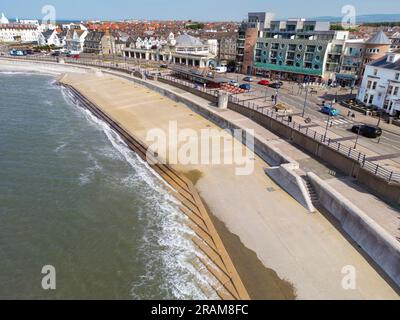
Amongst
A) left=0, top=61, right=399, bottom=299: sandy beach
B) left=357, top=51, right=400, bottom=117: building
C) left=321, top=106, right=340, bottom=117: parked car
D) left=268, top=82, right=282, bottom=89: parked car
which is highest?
left=357, top=51, right=400, bottom=117: building

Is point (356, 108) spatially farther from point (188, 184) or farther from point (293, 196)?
point (188, 184)

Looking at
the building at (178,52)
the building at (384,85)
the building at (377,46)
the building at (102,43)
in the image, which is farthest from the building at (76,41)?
the building at (384,85)

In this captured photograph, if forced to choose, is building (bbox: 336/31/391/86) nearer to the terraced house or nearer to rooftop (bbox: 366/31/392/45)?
rooftop (bbox: 366/31/392/45)

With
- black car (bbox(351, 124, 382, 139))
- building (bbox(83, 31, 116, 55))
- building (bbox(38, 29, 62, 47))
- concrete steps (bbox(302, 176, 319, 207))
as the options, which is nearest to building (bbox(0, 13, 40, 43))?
building (bbox(38, 29, 62, 47))

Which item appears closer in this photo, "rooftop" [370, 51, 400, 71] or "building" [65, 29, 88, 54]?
"rooftop" [370, 51, 400, 71]

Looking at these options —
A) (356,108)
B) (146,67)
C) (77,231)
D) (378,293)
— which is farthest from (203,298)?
(146,67)

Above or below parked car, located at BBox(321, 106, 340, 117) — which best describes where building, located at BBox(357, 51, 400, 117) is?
above

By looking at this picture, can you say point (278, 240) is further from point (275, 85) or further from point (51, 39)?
point (51, 39)

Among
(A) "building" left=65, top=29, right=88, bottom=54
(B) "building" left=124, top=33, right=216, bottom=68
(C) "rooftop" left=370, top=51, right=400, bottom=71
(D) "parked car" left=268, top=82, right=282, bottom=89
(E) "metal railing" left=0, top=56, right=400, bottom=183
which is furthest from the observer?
(A) "building" left=65, top=29, right=88, bottom=54
